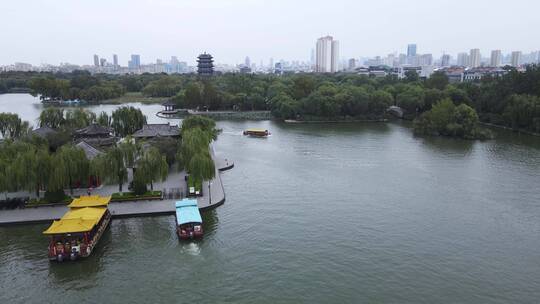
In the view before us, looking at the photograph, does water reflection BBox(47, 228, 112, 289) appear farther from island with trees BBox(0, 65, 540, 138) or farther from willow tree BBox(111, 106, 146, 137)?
island with trees BBox(0, 65, 540, 138)

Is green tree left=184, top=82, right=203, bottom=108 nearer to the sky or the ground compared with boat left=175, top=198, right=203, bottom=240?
nearer to the sky

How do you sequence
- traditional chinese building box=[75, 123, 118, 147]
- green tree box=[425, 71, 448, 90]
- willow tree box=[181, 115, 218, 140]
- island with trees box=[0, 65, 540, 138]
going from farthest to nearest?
green tree box=[425, 71, 448, 90] < island with trees box=[0, 65, 540, 138] < willow tree box=[181, 115, 218, 140] < traditional chinese building box=[75, 123, 118, 147]

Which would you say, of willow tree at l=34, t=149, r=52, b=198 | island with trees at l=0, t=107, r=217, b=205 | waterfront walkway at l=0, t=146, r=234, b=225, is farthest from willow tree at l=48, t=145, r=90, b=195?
waterfront walkway at l=0, t=146, r=234, b=225

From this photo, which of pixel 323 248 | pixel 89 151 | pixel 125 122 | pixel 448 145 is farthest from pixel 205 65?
pixel 323 248

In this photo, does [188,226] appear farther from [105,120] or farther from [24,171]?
[105,120]

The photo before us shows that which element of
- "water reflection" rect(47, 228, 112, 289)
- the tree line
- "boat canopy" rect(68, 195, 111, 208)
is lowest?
"water reflection" rect(47, 228, 112, 289)

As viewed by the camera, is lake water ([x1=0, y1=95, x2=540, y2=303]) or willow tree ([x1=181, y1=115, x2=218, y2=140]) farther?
willow tree ([x1=181, y1=115, x2=218, y2=140])

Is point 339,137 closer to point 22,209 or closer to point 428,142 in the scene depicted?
point 428,142

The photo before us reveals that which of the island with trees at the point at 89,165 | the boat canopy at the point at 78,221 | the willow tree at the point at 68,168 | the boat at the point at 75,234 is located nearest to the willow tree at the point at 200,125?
the island with trees at the point at 89,165
